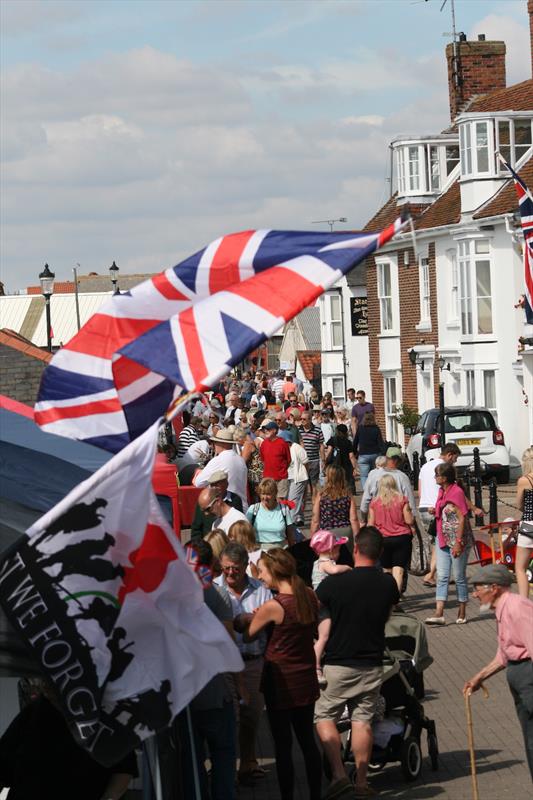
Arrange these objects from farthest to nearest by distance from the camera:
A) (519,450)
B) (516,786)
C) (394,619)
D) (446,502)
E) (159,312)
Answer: (519,450) → (446,502) → (394,619) → (516,786) → (159,312)

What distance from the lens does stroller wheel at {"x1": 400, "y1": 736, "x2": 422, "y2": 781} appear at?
8.91 meters

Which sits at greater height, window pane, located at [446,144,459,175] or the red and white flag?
window pane, located at [446,144,459,175]

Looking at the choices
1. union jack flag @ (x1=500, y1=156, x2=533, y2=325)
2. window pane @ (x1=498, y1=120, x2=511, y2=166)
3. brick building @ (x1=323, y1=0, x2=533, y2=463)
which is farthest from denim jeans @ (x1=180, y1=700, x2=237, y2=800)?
window pane @ (x1=498, y1=120, x2=511, y2=166)

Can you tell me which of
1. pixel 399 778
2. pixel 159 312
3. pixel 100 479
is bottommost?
pixel 399 778

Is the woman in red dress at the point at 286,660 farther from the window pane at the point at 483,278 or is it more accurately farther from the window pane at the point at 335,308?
the window pane at the point at 335,308

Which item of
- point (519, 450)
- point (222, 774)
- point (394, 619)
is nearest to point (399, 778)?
point (394, 619)

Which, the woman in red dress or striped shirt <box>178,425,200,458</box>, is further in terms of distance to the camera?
striped shirt <box>178,425,200,458</box>

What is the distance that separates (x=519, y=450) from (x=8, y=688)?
26.9 m

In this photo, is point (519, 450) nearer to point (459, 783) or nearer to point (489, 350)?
point (489, 350)

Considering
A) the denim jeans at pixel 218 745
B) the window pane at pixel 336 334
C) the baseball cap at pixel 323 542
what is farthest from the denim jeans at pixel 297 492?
the window pane at pixel 336 334

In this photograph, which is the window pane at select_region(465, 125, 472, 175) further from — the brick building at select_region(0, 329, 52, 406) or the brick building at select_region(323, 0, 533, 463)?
the brick building at select_region(0, 329, 52, 406)

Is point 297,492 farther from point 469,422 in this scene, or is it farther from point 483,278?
point 483,278

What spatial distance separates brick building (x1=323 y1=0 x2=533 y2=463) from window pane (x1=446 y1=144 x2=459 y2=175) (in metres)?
0.03

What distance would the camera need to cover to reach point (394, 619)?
9.90m
